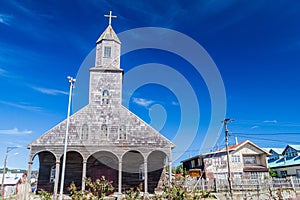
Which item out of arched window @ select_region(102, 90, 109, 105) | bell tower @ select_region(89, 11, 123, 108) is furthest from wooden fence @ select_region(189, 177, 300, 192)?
bell tower @ select_region(89, 11, 123, 108)

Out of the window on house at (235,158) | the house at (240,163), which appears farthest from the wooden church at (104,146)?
the window on house at (235,158)

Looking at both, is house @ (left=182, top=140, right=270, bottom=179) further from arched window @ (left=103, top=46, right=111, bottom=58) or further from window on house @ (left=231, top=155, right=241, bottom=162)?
arched window @ (left=103, top=46, right=111, bottom=58)

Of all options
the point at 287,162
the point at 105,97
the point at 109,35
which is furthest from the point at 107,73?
the point at 287,162

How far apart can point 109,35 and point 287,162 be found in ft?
105

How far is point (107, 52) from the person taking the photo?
24.5 metres

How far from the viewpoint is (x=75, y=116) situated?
2045cm

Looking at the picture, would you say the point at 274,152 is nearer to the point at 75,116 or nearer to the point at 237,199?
the point at 237,199

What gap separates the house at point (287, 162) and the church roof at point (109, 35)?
28.9 metres

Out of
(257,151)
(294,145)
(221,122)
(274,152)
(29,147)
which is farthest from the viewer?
(274,152)

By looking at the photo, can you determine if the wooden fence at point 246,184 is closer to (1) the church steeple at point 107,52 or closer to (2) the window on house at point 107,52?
(1) the church steeple at point 107,52

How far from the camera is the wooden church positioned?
19328 mm

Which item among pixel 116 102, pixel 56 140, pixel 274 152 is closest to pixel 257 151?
pixel 274 152

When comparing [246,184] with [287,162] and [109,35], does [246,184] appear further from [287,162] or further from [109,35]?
[109,35]

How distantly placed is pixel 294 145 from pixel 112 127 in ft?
103
